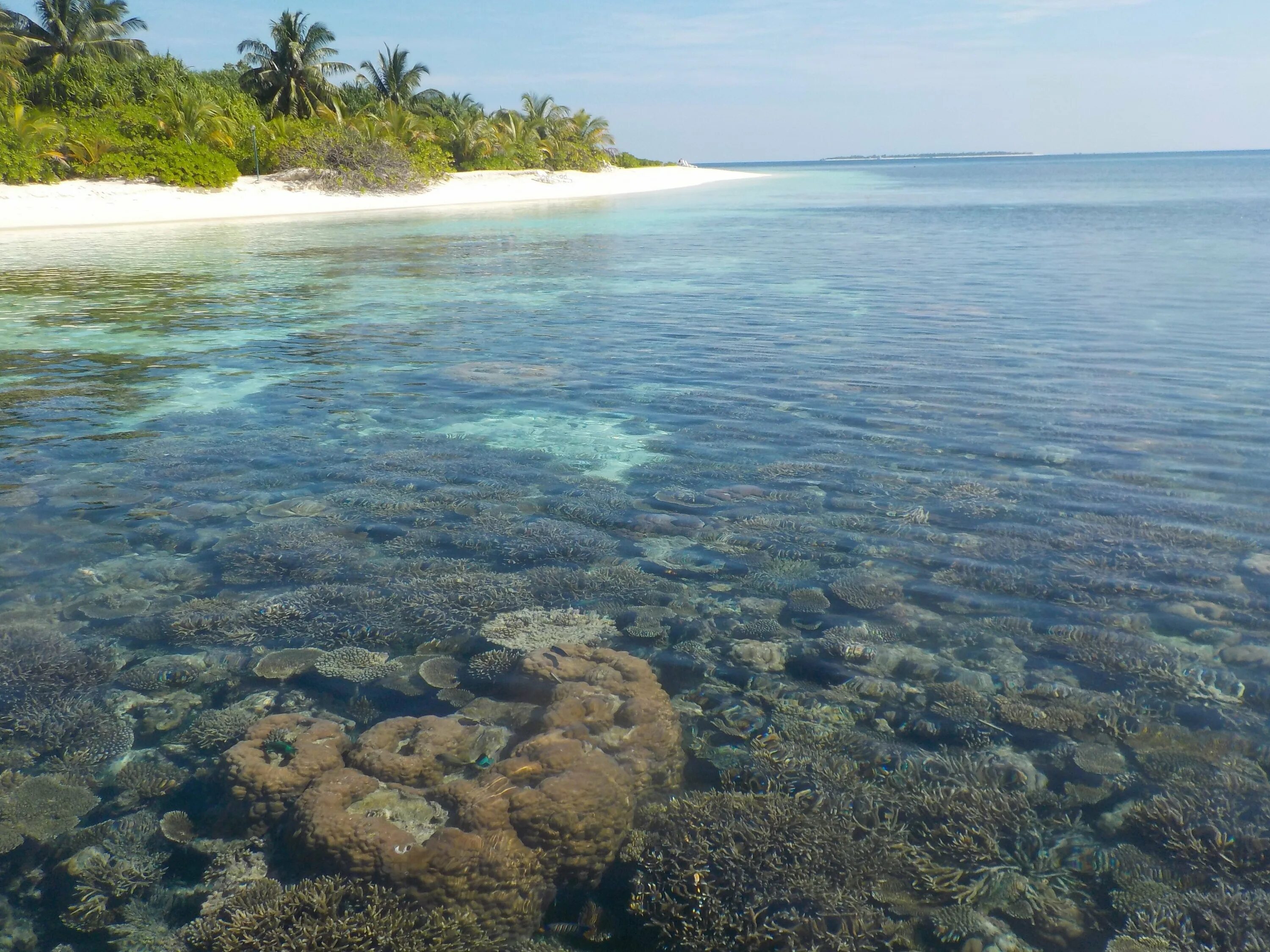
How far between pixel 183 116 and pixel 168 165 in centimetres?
418

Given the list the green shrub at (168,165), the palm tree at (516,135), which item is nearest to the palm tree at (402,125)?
the palm tree at (516,135)

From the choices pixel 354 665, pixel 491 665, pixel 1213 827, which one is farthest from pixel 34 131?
pixel 1213 827

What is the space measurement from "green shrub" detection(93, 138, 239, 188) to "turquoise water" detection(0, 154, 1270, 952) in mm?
32253

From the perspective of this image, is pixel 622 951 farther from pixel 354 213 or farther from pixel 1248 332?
pixel 354 213

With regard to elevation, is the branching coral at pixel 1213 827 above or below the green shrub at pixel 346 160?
below

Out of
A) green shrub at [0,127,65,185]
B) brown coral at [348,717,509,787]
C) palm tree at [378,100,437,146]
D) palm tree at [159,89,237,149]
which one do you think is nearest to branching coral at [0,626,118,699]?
brown coral at [348,717,509,787]

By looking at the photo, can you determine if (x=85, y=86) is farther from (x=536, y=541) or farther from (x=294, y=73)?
(x=536, y=541)

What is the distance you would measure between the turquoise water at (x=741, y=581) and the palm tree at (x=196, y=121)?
36.0 m

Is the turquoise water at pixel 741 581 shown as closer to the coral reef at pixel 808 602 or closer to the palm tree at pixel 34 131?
the coral reef at pixel 808 602

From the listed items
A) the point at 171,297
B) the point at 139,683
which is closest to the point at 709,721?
the point at 139,683

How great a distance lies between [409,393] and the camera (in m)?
12.0

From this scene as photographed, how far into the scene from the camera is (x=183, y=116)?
4612 centimetres

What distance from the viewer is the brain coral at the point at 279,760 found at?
433 cm

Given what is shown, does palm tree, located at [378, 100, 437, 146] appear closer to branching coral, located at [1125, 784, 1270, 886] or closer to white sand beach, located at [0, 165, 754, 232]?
white sand beach, located at [0, 165, 754, 232]
